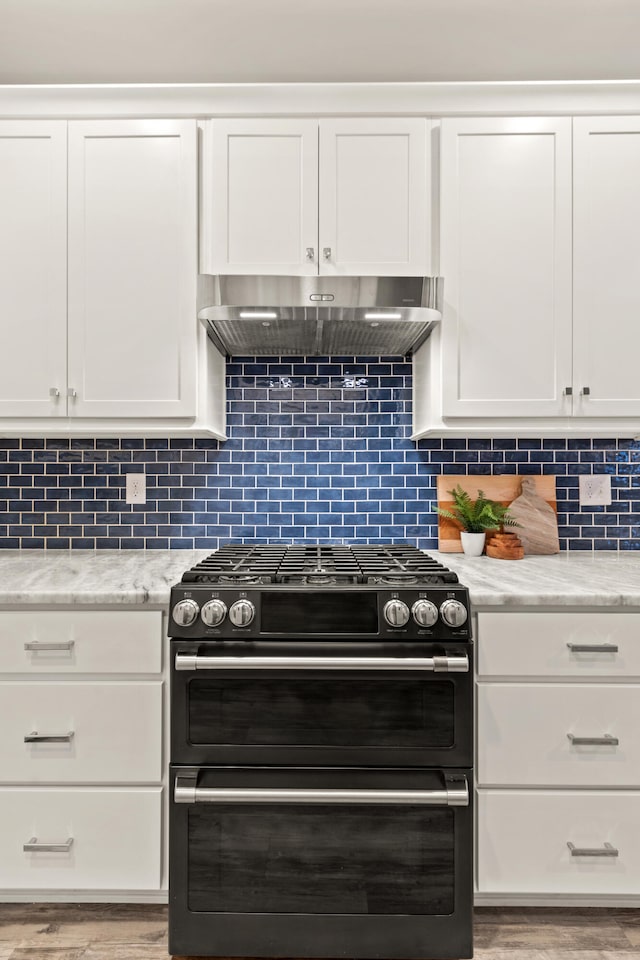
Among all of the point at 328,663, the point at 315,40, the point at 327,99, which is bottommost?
the point at 328,663

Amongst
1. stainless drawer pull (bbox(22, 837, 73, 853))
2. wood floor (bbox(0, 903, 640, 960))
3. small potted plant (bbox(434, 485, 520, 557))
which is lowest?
wood floor (bbox(0, 903, 640, 960))

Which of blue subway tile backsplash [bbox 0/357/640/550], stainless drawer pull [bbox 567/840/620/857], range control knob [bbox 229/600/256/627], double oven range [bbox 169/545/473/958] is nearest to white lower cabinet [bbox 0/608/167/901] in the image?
double oven range [bbox 169/545/473/958]

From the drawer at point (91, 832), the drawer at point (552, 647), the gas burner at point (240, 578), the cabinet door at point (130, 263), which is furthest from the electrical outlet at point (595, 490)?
the drawer at point (91, 832)

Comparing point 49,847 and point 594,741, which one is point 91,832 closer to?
point 49,847

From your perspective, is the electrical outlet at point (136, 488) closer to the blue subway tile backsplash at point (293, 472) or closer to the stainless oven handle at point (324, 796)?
the blue subway tile backsplash at point (293, 472)

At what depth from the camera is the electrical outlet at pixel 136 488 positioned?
2.36 meters

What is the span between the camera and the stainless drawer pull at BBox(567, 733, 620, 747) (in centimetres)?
160

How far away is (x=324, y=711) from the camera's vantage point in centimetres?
154

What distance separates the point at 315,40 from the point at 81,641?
81.3 inches

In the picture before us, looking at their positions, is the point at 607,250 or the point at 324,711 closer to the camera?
the point at 324,711

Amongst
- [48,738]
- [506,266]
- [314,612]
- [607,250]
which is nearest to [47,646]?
[48,738]

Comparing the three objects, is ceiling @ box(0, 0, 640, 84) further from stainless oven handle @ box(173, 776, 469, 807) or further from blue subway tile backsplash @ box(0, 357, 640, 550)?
stainless oven handle @ box(173, 776, 469, 807)

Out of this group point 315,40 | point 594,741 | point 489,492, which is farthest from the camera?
point 489,492

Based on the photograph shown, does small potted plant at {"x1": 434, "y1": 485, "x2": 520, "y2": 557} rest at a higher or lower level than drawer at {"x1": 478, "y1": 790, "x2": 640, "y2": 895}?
higher
